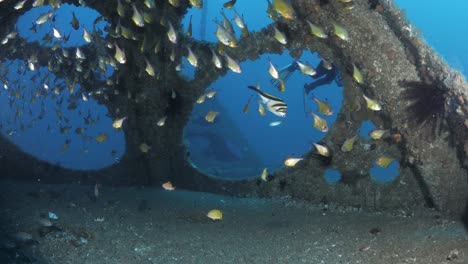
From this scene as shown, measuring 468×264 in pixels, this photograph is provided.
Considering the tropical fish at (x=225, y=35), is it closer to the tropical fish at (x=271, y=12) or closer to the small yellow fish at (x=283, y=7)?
the tropical fish at (x=271, y=12)

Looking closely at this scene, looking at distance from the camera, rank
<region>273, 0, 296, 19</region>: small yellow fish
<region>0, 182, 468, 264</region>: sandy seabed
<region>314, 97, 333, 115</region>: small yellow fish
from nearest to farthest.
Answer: <region>273, 0, 296, 19</region>: small yellow fish
<region>0, 182, 468, 264</region>: sandy seabed
<region>314, 97, 333, 115</region>: small yellow fish

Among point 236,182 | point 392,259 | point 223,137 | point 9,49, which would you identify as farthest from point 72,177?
point 223,137

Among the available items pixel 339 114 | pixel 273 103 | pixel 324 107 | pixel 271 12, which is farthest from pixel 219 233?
pixel 271 12

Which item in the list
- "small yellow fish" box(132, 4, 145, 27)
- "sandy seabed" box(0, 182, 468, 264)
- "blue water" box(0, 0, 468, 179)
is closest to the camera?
"sandy seabed" box(0, 182, 468, 264)

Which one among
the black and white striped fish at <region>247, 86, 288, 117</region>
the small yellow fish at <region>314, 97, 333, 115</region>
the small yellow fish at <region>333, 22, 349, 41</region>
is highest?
the small yellow fish at <region>333, 22, 349, 41</region>

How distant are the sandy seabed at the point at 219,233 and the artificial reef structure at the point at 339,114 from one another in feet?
1.61

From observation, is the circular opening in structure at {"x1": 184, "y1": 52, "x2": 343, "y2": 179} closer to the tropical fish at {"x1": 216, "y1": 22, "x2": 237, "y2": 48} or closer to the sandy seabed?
the tropical fish at {"x1": 216, "y1": 22, "x2": 237, "y2": 48}

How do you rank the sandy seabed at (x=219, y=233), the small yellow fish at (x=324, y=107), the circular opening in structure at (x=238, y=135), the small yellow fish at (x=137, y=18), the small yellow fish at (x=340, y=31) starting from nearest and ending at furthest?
1. the sandy seabed at (x=219, y=233)
2. the small yellow fish at (x=324, y=107)
3. the small yellow fish at (x=340, y=31)
4. the small yellow fish at (x=137, y=18)
5. the circular opening in structure at (x=238, y=135)

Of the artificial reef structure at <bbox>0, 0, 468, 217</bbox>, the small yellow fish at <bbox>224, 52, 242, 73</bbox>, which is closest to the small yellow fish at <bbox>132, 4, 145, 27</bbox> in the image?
the artificial reef structure at <bbox>0, 0, 468, 217</bbox>

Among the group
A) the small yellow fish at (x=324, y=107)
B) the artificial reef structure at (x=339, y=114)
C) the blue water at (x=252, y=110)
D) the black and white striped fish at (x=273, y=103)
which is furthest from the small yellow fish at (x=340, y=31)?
the blue water at (x=252, y=110)

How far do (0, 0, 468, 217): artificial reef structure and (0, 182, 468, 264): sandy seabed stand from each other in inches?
19.3

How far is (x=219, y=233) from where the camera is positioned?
709cm

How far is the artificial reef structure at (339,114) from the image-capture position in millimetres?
6418

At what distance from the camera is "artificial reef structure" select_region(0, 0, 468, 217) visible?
642 cm
